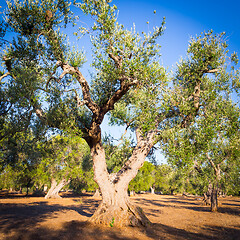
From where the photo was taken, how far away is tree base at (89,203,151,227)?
12.9 m

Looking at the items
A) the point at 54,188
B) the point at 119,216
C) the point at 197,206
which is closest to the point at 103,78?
the point at 119,216

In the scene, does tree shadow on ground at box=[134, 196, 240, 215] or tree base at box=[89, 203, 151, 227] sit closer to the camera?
tree base at box=[89, 203, 151, 227]

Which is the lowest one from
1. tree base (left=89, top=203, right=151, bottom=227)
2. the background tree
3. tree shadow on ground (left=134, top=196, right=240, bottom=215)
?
tree shadow on ground (left=134, top=196, right=240, bottom=215)

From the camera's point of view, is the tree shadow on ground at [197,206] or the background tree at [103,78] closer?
the background tree at [103,78]

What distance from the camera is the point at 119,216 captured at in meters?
13.1

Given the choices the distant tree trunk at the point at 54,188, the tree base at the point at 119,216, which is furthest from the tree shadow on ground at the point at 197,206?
the distant tree trunk at the point at 54,188

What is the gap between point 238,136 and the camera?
19.7 m

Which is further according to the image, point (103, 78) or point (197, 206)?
point (197, 206)

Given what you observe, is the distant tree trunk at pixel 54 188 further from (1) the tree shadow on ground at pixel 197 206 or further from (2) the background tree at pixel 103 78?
(2) the background tree at pixel 103 78

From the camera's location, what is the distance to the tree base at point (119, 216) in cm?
1285

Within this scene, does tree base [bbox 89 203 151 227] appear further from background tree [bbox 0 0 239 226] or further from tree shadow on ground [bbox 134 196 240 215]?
tree shadow on ground [bbox 134 196 240 215]

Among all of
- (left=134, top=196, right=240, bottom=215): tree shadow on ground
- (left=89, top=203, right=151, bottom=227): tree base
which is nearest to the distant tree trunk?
(left=134, top=196, right=240, bottom=215): tree shadow on ground

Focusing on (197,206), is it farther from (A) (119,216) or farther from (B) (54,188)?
(B) (54,188)

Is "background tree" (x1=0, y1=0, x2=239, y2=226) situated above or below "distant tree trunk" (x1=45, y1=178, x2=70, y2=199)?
above
